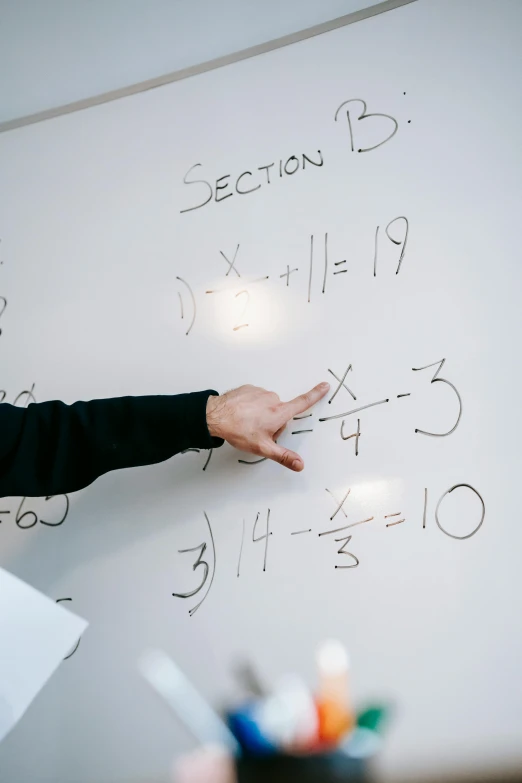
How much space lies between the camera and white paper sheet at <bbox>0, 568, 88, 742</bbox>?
0.70 meters

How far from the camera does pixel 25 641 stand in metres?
0.72

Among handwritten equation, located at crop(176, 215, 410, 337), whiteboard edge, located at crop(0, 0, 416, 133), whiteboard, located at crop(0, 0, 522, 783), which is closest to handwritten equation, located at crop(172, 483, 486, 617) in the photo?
whiteboard, located at crop(0, 0, 522, 783)

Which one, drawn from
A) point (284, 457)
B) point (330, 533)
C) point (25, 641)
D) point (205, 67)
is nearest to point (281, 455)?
point (284, 457)

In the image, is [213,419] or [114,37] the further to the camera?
[114,37]

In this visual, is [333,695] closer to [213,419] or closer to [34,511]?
[213,419]

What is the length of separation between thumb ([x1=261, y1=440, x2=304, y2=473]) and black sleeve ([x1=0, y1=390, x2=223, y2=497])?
7 cm

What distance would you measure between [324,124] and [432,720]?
2.44 feet

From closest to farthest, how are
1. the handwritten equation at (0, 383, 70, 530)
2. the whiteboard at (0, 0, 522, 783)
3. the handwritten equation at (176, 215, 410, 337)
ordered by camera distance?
the whiteboard at (0, 0, 522, 783)
the handwritten equation at (176, 215, 410, 337)
the handwritten equation at (0, 383, 70, 530)

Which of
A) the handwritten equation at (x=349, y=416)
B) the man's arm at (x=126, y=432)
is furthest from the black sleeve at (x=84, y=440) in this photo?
the handwritten equation at (x=349, y=416)

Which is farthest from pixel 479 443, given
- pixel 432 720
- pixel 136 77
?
pixel 136 77

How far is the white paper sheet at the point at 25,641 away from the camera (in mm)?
703

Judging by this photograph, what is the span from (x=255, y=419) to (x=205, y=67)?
579 millimetres

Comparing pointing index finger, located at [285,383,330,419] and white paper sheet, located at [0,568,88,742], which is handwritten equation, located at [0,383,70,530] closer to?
white paper sheet, located at [0,568,88,742]

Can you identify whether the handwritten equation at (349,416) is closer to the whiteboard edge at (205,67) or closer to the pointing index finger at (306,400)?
the pointing index finger at (306,400)
